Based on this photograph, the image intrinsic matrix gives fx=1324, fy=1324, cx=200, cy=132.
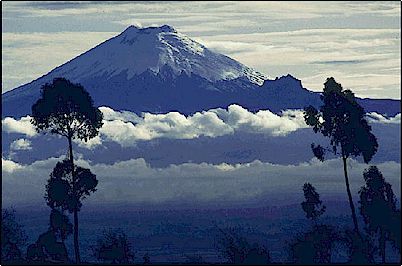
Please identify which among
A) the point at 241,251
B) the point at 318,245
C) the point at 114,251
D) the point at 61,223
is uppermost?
the point at 61,223

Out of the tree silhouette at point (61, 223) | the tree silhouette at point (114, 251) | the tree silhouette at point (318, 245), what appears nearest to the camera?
the tree silhouette at point (318, 245)

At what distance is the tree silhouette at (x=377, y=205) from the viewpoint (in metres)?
102

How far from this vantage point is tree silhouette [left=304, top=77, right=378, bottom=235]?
101875mm

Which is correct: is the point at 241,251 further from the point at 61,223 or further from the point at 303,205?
the point at 61,223

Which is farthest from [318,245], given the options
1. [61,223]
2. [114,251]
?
[61,223]

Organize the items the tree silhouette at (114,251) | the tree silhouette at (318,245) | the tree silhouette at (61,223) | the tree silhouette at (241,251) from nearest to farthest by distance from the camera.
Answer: the tree silhouette at (241,251) < the tree silhouette at (318,245) < the tree silhouette at (61,223) < the tree silhouette at (114,251)

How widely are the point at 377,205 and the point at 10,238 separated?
3282 cm

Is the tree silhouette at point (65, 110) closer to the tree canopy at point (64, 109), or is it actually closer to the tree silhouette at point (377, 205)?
the tree canopy at point (64, 109)

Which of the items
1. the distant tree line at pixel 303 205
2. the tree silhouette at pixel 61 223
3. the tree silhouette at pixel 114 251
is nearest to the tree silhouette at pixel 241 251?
the distant tree line at pixel 303 205

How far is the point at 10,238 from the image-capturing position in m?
115

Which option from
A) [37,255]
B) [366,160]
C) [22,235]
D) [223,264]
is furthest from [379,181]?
[22,235]

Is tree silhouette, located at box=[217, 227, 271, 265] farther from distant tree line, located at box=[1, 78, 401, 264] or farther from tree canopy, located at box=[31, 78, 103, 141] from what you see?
tree canopy, located at box=[31, 78, 103, 141]

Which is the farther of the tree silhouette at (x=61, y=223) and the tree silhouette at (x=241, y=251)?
the tree silhouette at (x=61, y=223)

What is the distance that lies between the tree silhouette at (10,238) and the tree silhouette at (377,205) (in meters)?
27.8
